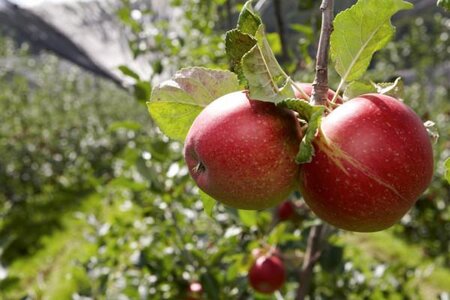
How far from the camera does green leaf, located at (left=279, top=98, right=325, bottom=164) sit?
0.56 m

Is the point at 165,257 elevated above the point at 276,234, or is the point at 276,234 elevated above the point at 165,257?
the point at 276,234

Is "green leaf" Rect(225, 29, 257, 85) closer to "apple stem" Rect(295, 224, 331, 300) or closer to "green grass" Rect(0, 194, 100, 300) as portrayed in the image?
"apple stem" Rect(295, 224, 331, 300)

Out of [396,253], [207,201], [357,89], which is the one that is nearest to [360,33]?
[357,89]

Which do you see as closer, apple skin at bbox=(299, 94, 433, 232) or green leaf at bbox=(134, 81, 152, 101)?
apple skin at bbox=(299, 94, 433, 232)

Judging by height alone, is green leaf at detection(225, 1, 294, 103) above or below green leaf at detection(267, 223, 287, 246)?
above

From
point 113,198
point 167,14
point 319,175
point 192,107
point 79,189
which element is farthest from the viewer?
point 79,189

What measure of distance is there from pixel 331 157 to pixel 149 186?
107 cm

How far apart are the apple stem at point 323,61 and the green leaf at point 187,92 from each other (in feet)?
0.40

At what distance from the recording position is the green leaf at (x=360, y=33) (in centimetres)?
62

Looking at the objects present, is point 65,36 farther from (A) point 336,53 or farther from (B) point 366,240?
(A) point 336,53

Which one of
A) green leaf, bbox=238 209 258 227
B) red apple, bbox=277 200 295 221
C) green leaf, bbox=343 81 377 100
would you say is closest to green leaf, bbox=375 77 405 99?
green leaf, bbox=343 81 377 100

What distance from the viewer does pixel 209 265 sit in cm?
175

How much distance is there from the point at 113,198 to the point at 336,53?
5379 mm

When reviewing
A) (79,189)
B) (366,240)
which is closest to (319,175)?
(366,240)
